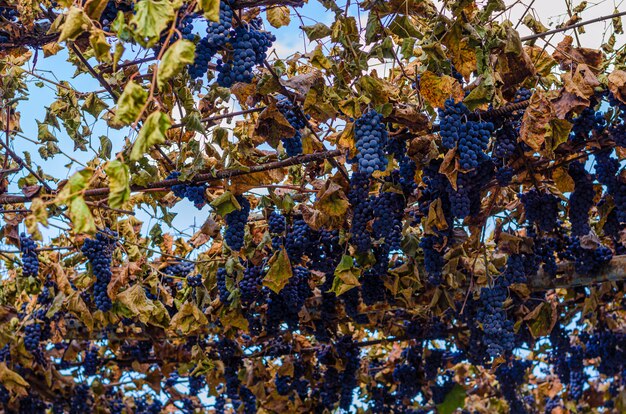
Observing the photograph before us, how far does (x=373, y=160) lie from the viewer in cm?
255

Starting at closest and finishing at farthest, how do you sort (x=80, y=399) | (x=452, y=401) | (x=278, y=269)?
(x=278, y=269) → (x=80, y=399) → (x=452, y=401)

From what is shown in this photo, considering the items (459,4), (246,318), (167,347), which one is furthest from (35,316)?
Result: (459,4)

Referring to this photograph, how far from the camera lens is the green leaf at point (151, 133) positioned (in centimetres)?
164

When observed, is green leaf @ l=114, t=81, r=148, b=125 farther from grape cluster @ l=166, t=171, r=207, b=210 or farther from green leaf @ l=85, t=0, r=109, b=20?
grape cluster @ l=166, t=171, r=207, b=210

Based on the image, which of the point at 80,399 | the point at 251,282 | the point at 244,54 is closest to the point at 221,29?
the point at 244,54

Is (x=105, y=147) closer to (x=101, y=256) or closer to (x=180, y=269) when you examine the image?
(x=101, y=256)

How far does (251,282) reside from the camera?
3.87 m

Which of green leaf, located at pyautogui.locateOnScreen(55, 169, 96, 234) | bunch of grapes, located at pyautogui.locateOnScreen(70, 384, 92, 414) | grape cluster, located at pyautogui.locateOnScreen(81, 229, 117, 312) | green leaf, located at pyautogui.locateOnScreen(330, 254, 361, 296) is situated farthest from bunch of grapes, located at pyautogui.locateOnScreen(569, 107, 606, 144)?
bunch of grapes, located at pyautogui.locateOnScreen(70, 384, 92, 414)

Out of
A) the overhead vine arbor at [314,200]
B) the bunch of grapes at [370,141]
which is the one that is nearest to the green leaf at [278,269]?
the overhead vine arbor at [314,200]

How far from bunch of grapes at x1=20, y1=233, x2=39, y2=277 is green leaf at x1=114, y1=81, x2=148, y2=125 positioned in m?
2.65

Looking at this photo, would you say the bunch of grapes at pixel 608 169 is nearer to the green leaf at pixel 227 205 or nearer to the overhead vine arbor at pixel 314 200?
the overhead vine arbor at pixel 314 200

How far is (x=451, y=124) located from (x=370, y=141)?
275mm

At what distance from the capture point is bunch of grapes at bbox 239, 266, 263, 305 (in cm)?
388

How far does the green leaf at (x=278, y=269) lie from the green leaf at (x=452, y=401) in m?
2.74
